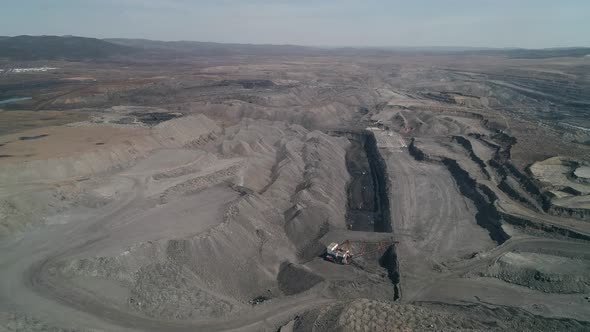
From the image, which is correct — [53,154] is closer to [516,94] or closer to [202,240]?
[202,240]

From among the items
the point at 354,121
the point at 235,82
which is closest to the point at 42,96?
the point at 235,82

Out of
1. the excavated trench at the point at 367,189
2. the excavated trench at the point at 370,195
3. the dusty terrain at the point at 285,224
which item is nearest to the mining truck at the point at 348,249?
the dusty terrain at the point at 285,224

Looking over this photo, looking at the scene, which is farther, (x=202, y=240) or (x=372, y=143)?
(x=372, y=143)

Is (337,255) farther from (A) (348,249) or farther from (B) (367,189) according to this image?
(B) (367,189)

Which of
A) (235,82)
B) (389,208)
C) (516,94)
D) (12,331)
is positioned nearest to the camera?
(12,331)

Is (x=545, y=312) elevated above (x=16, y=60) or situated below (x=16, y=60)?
below

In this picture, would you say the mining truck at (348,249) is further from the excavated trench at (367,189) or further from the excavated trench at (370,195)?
the excavated trench at (367,189)

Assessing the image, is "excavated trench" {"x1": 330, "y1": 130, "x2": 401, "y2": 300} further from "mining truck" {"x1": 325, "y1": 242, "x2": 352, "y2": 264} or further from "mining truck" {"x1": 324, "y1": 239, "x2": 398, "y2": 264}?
"mining truck" {"x1": 325, "y1": 242, "x2": 352, "y2": 264}

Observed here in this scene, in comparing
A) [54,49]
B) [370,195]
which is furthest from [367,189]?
[54,49]
